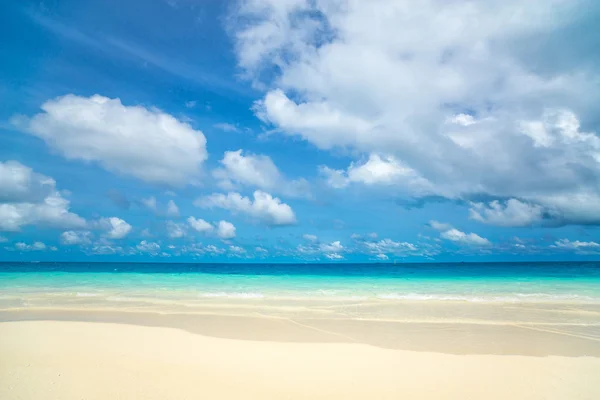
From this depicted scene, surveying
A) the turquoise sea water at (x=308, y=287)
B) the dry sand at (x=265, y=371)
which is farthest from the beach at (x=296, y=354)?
the turquoise sea water at (x=308, y=287)

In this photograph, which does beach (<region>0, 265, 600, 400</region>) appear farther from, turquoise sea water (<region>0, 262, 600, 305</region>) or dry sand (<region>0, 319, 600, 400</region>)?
turquoise sea water (<region>0, 262, 600, 305</region>)

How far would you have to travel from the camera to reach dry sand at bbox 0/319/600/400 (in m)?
5.70

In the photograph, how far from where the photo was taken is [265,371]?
673 centimetres

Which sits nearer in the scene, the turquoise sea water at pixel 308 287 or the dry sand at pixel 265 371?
the dry sand at pixel 265 371

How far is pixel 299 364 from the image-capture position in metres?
7.14

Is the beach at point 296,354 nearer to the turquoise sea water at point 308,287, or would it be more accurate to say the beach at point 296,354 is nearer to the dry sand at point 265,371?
the dry sand at point 265,371

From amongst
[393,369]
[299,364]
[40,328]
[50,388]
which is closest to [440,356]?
[393,369]

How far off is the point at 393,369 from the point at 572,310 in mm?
12925

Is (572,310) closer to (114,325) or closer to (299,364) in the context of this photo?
(299,364)

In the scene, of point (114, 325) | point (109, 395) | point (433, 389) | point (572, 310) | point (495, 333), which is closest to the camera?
point (109, 395)

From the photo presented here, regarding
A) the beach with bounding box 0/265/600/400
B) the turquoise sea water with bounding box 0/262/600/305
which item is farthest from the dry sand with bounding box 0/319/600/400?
the turquoise sea water with bounding box 0/262/600/305

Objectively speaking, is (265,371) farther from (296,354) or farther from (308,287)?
(308,287)

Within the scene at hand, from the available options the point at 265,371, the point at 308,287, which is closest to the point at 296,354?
the point at 265,371

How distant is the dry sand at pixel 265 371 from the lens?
570cm
